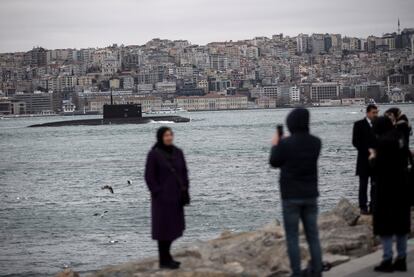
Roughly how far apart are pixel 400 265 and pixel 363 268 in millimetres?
368

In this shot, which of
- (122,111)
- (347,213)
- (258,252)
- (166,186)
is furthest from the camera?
(122,111)

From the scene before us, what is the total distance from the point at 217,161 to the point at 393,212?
43.9 m

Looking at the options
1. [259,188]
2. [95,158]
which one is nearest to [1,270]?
[259,188]

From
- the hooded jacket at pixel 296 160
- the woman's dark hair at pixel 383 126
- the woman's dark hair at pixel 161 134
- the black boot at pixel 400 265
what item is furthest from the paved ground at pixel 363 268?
the woman's dark hair at pixel 161 134

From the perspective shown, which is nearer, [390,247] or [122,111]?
[390,247]

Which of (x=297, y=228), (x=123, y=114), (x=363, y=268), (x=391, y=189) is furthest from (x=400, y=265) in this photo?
(x=123, y=114)

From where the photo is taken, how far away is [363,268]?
8.52 metres

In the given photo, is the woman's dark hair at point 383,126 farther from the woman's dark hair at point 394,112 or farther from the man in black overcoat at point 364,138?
the man in black overcoat at point 364,138

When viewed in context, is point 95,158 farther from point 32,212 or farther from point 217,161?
point 32,212

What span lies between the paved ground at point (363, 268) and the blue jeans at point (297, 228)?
374 mm

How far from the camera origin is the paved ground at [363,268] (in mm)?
8172

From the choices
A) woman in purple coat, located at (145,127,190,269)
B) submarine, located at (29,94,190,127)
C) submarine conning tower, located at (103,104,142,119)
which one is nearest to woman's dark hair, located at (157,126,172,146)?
woman in purple coat, located at (145,127,190,269)

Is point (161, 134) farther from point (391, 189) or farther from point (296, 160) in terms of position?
point (391, 189)

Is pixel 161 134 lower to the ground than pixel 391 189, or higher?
higher
